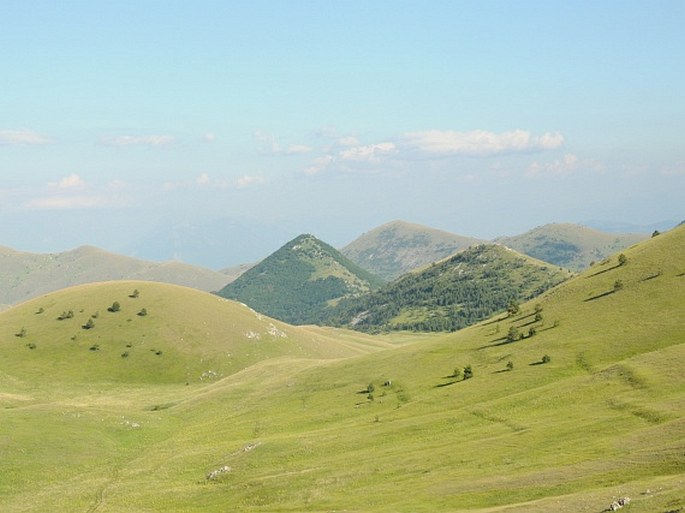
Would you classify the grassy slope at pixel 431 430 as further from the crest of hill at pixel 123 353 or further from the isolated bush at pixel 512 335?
the crest of hill at pixel 123 353

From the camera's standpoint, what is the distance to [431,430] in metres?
85.4

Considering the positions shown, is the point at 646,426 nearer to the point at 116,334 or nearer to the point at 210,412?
the point at 210,412

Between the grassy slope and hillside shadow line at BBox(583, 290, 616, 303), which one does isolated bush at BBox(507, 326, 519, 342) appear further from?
Answer: hillside shadow line at BBox(583, 290, 616, 303)

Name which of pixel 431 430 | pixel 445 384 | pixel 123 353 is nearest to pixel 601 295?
pixel 445 384

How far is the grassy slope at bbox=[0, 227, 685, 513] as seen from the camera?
60.2m

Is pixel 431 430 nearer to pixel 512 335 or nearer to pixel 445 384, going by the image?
pixel 445 384

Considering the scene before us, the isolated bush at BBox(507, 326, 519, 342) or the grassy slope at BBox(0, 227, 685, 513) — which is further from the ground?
the isolated bush at BBox(507, 326, 519, 342)

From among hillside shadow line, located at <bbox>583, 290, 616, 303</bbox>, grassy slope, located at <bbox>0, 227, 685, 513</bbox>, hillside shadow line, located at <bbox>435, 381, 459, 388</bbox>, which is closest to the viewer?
grassy slope, located at <bbox>0, 227, 685, 513</bbox>

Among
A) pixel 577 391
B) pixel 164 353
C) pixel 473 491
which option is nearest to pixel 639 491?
pixel 473 491

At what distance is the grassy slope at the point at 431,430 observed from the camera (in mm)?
60156

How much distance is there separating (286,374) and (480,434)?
76812 millimetres

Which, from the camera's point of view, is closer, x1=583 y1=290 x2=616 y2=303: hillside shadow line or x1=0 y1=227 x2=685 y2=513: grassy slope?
x1=0 y1=227 x2=685 y2=513: grassy slope

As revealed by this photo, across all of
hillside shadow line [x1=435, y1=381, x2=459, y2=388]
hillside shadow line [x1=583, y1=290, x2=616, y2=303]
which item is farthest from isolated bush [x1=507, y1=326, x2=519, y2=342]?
hillside shadow line [x1=435, y1=381, x2=459, y2=388]

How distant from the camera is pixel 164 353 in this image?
187250mm
